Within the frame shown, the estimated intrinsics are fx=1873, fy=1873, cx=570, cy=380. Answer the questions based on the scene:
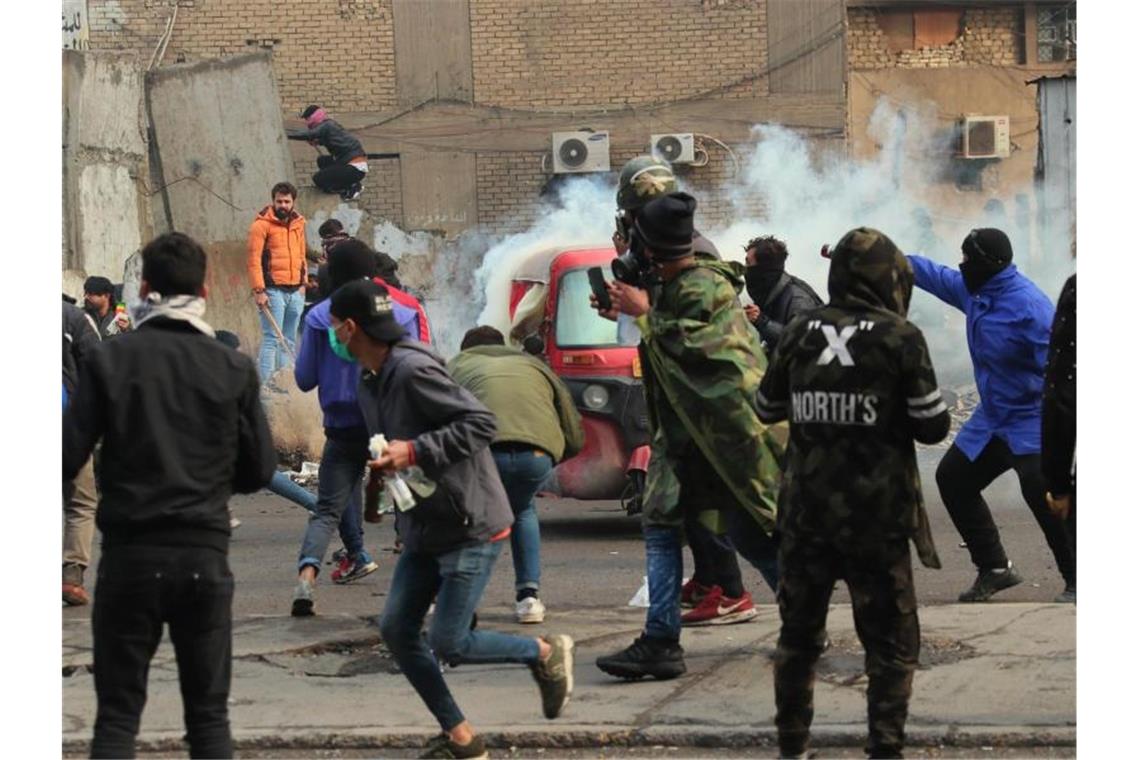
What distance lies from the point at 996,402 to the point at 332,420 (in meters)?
3.17

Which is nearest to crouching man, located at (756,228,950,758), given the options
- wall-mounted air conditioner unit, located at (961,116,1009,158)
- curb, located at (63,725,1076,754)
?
curb, located at (63,725,1076,754)

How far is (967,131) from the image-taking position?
81.0ft

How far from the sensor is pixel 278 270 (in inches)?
738

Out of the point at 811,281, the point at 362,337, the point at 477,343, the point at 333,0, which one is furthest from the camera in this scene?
the point at 333,0

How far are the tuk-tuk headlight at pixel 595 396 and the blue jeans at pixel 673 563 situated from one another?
4408 millimetres

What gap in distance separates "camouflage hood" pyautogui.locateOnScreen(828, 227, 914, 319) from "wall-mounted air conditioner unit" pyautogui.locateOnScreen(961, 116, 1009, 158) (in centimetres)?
1963

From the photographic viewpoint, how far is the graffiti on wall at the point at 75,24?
944 inches

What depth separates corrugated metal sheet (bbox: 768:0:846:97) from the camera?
24.4 meters

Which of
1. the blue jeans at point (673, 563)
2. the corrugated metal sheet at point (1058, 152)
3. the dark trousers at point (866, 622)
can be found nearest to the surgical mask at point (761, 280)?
the blue jeans at point (673, 563)

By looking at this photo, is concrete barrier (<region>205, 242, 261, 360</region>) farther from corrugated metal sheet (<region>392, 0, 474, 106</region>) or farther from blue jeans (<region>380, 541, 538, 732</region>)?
blue jeans (<region>380, 541, 538, 732</region>)

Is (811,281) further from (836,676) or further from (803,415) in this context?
(803,415)

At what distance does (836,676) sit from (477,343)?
2.36 metres

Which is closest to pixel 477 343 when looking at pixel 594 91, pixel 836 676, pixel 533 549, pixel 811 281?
pixel 533 549

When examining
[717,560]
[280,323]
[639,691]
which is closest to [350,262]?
[717,560]
